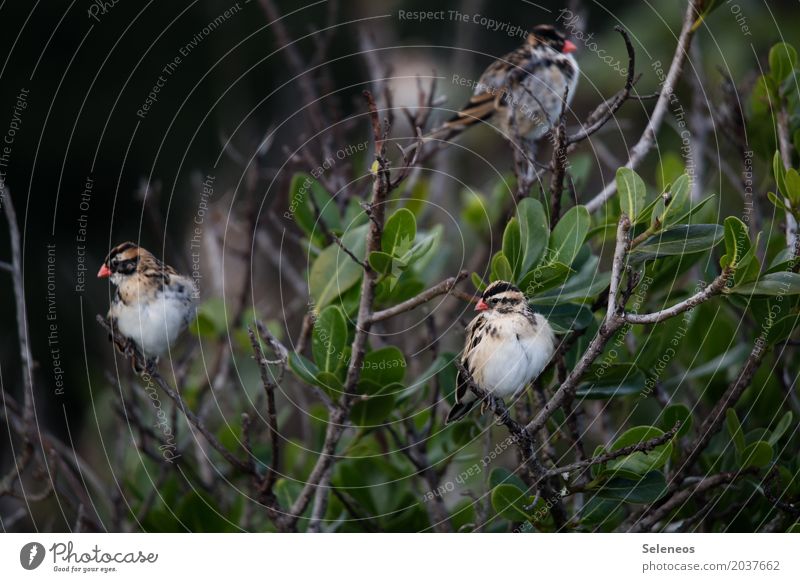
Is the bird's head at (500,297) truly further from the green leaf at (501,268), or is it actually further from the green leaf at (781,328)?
the green leaf at (781,328)

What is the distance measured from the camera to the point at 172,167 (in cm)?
304

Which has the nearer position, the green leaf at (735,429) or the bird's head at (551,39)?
the green leaf at (735,429)

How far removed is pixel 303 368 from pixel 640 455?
2.10 feet

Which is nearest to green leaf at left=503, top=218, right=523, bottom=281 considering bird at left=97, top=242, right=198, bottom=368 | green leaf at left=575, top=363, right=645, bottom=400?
green leaf at left=575, top=363, right=645, bottom=400

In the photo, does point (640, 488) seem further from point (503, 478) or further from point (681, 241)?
point (681, 241)

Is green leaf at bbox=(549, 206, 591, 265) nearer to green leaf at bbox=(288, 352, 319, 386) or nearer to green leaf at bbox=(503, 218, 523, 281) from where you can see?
green leaf at bbox=(503, 218, 523, 281)

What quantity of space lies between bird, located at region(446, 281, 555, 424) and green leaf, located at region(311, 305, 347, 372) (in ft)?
0.79

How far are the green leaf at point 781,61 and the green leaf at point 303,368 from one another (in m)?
1.19

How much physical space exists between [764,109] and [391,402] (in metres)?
1.10

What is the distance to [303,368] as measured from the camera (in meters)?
1.72

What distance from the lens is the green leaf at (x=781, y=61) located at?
198cm

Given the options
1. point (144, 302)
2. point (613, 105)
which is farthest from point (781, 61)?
point (144, 302)

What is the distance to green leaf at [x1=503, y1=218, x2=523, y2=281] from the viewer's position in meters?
1.71
